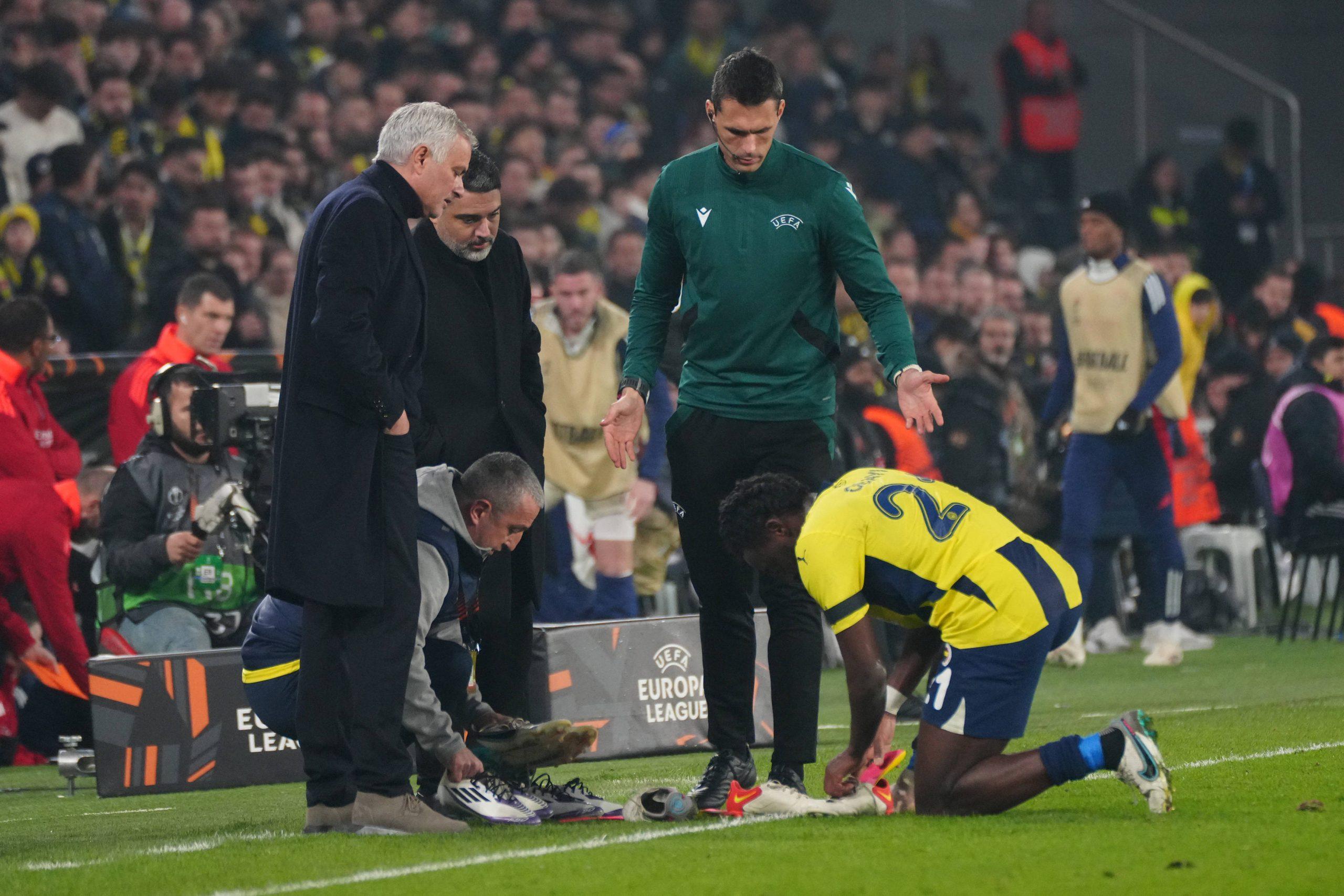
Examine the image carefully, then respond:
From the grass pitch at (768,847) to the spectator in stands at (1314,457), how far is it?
5.20 meters

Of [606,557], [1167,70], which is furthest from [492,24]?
[606,557]

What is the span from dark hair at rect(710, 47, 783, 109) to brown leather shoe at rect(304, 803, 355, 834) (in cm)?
231

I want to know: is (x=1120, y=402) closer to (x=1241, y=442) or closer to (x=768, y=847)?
(x=1241, y=442)

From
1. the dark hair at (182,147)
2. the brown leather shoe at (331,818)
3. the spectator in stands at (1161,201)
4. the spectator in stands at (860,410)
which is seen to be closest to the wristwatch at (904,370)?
the brown leather shoe at (331,818)

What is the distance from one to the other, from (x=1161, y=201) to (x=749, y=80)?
14.2 meters

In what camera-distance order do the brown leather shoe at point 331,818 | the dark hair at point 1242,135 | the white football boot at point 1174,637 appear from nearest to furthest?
the brown leather shoe at point 331,818
the white football boot at point 1174,637
the dark hair at point 1242,135

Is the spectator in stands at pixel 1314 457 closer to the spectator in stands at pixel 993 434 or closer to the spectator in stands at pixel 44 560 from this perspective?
the spectator in stands at pixel 993 434

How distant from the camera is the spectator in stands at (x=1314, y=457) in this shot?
12078 millimetres

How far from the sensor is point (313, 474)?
528 cm

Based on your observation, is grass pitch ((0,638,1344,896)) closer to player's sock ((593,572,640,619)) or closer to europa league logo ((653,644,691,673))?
europa league logo ((653,644,691,673))

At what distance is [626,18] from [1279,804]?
14408 mm

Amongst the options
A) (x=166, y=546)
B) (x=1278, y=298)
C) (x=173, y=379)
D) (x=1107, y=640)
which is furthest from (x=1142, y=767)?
(x=1278, y=298)

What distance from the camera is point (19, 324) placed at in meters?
8.70

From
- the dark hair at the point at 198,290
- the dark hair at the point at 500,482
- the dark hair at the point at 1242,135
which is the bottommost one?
the dark hair at the point at 500,482
